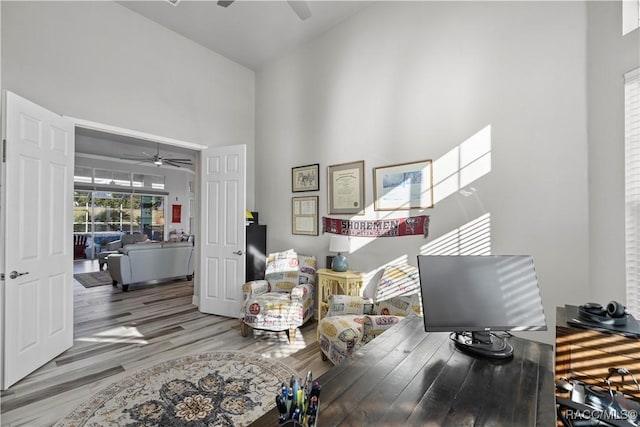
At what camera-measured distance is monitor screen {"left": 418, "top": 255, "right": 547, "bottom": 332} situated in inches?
49.3

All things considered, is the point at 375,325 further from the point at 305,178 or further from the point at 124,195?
the point at 124,195

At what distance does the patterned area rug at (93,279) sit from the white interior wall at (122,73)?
397cm

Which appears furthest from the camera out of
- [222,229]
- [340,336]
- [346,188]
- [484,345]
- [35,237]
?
[222,229]

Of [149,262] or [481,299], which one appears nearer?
[481,299]

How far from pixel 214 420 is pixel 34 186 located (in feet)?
8.78

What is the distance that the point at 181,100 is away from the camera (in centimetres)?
396

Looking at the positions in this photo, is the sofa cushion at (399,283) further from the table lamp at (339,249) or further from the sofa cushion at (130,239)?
the sofa cushion at (130,239)

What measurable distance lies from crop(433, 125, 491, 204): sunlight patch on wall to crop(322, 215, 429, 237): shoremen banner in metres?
0.31

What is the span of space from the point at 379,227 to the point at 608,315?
6.74ft

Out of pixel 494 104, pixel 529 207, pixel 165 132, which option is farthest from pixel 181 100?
pixel 529 207

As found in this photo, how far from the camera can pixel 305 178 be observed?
4.02 m

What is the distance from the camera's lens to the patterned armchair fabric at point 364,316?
2203 millimetres

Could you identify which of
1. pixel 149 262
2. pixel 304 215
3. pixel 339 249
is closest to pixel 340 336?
pixel 339 249

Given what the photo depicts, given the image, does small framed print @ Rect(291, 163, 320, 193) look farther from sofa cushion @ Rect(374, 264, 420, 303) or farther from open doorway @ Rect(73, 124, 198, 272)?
open doorway @ Rect(73, 124, 198, 272)
